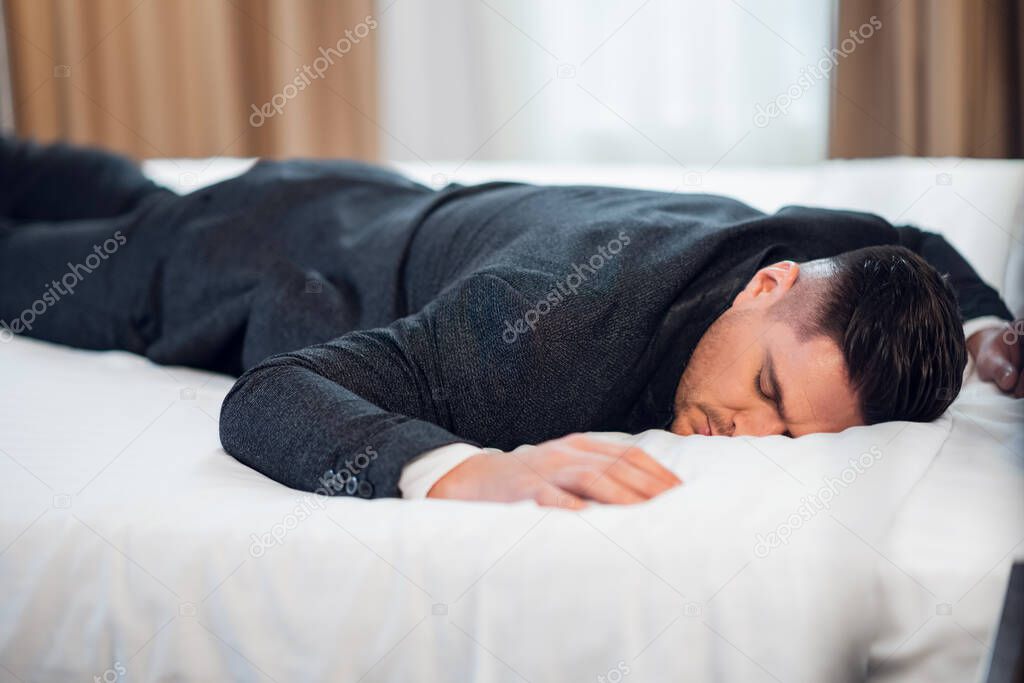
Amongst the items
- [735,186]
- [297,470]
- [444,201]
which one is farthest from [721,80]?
[297,470]

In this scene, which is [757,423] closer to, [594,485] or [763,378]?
[763,378]

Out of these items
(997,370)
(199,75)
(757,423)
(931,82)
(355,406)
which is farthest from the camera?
(199,75)

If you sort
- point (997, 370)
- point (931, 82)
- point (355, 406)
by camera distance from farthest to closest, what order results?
point (931, 82), point (997, 370), point (355, 406)

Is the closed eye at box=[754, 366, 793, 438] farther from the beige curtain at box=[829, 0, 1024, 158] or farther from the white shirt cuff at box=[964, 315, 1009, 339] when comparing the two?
the beige curtain at box=[829, 0, 1024, 158]

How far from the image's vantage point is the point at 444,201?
1.22m

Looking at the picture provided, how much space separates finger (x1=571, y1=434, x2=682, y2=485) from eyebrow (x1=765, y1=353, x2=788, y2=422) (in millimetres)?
186

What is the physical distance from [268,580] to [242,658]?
61mm

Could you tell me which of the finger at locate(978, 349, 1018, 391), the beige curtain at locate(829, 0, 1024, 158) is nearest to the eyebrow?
the finger at locate(978, 349, 1018, 391)

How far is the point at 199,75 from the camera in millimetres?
2518

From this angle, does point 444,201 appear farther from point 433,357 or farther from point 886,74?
point 886,74

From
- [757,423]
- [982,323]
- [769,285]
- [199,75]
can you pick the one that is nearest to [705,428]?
[757,423]

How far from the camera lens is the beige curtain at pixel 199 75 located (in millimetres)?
2414

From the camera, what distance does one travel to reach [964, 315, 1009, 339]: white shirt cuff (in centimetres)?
107

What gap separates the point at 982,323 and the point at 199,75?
2.17 m
